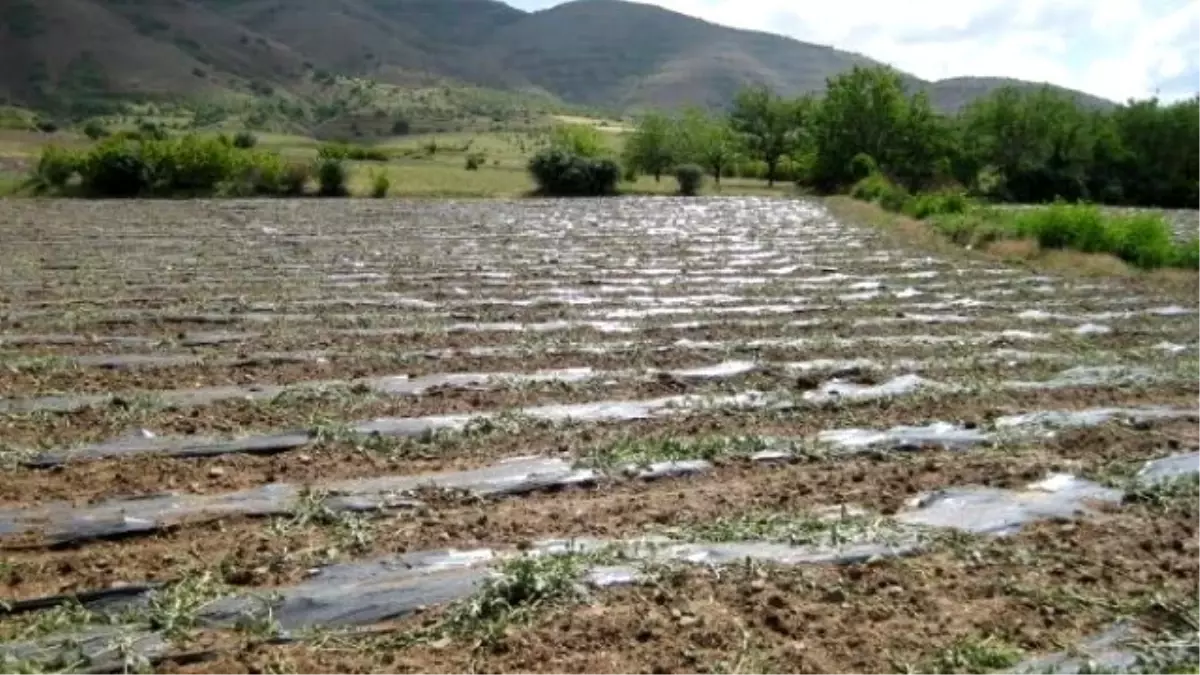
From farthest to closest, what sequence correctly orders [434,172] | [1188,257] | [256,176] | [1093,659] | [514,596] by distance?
[434,172] < [256,176] < [1188,257] < [514,596] < [1093,659]

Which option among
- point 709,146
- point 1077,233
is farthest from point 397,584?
point 709,146

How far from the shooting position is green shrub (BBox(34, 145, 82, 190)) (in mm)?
40969

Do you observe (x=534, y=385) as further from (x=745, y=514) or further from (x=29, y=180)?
(x=29, y=180)

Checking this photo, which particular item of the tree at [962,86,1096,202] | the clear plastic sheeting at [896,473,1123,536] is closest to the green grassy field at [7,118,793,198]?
the tree at [962,86,1096,202]

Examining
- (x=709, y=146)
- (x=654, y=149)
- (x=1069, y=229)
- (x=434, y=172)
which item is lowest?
(x=1069, y=229)

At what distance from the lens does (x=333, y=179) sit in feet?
140

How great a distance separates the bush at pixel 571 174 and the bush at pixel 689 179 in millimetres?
3207

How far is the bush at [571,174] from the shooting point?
4838 centimetres

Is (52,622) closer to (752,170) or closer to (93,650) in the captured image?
(93,650)

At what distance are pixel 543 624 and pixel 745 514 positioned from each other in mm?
1756

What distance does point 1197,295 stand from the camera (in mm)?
16125

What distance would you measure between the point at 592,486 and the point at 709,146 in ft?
190

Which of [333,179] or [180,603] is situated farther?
[333,179]

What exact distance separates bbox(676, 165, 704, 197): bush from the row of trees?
25.6 ft
